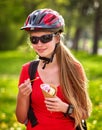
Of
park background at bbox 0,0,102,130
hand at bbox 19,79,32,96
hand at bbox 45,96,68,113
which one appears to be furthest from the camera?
park background at bbox 0,0,102,130

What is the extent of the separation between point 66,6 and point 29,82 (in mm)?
41204

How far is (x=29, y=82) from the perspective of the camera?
4613mm

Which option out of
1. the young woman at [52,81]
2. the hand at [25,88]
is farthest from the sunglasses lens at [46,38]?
the hand at [25,88]

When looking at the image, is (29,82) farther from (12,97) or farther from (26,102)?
(12,97)

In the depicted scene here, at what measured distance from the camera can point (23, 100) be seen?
4797mm

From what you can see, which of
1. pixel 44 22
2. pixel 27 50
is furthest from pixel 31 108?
pixel 27 50

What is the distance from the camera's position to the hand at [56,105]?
4.50m

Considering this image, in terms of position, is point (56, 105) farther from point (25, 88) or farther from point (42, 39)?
point (42, 39)

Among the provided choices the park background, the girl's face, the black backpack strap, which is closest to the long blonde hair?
the girl's face

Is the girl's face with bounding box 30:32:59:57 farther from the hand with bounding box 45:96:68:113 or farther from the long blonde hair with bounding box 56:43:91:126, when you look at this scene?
the hand with bounding box 45:96:68:113

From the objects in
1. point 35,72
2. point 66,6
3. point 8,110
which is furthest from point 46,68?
point 66,6

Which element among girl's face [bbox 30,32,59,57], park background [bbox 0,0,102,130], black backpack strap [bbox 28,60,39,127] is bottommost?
park background [bbox 0,0,102,130]

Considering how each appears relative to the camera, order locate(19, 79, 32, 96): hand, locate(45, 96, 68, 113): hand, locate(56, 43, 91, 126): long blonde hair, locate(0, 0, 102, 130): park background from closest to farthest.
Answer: locate(45, 96, 68, 113): hand, locate(19, 79, 32, 96): hand, locate(56, 43, 91, 126): long blonde hair, locate(0, 0, 102, 130): park background

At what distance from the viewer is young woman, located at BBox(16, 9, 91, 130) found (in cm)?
468
